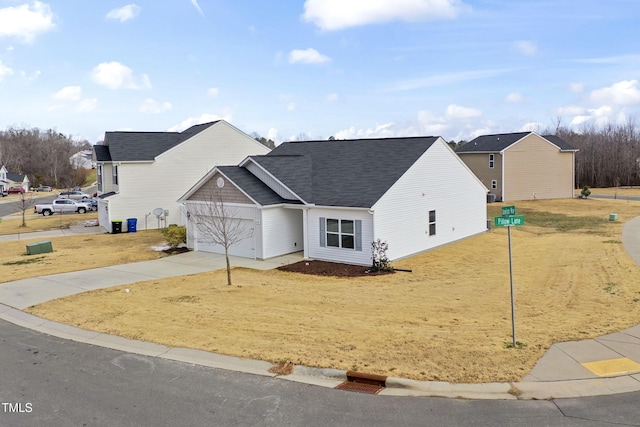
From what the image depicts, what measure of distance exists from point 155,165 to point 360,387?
30743 mm

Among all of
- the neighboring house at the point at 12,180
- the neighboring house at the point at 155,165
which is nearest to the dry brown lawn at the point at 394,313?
the neighboring house at the point at 155,165

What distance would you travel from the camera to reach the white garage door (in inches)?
923

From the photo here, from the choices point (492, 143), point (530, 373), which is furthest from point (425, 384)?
point (492, 143)

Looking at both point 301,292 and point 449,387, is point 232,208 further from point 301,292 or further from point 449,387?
point 449,387

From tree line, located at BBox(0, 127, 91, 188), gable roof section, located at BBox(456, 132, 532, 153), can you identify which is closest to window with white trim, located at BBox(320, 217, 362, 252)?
gable roof section, located at BBox(456, 132, 532, 153)

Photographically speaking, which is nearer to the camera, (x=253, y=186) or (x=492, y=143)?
(x=253, y=186)

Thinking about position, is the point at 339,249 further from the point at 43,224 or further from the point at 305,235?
the point at 43,224

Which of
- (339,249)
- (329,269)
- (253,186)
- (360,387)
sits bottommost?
(360,387)

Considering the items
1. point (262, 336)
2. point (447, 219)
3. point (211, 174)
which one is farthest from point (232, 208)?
point (262, 336)

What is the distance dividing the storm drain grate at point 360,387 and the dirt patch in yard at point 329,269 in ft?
37.1

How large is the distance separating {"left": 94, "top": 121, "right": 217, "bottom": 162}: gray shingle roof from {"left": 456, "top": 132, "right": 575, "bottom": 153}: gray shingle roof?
97.2 ft

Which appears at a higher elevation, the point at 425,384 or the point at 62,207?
the point at 62,207

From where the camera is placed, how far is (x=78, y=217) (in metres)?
45.2

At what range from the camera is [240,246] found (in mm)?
23938
